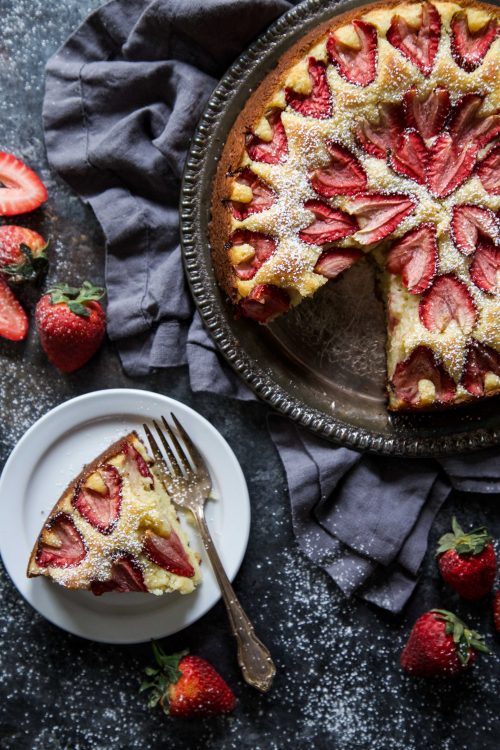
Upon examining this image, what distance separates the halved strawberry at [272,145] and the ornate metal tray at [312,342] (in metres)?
0.22

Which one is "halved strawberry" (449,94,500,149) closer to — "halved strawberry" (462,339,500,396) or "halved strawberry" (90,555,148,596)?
"halved strawberry" (462,339,500,396)

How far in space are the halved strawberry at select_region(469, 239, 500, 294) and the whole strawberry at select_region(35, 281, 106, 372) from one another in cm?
122

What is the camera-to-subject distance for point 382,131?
2174 millimetres

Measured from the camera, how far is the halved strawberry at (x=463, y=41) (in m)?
2.13

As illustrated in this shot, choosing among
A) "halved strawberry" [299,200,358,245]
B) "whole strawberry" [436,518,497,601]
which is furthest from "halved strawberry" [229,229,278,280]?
"whole strawberry" [436,518,497,601]

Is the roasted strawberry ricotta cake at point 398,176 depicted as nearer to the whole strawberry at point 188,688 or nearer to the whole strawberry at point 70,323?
the whole strawberry at point 70,323

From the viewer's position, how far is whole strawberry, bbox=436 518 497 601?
2.38 meters

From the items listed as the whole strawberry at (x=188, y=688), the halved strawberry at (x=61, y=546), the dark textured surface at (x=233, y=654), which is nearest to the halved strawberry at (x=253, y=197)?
the dark textured surface at (x=233, y=654)

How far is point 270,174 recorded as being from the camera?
84.7 inches

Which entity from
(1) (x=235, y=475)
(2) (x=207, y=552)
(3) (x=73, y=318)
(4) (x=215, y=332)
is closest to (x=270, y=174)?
(4) (x=215, y=332)

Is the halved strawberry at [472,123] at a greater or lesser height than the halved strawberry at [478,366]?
greater

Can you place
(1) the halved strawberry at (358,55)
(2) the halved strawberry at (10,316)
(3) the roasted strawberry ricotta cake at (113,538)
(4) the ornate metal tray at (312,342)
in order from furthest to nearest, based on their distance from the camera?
(2) the halved strawberry at (10,316) < (4) the ornate metal tray at (312,342) < (3) the roasted strawberry ricotta cake at (113,538) < (1) the halved strawberry at (358,55)

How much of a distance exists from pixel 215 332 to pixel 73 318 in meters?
0.47

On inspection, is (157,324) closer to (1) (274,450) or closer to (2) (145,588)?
(1) (274,450)
